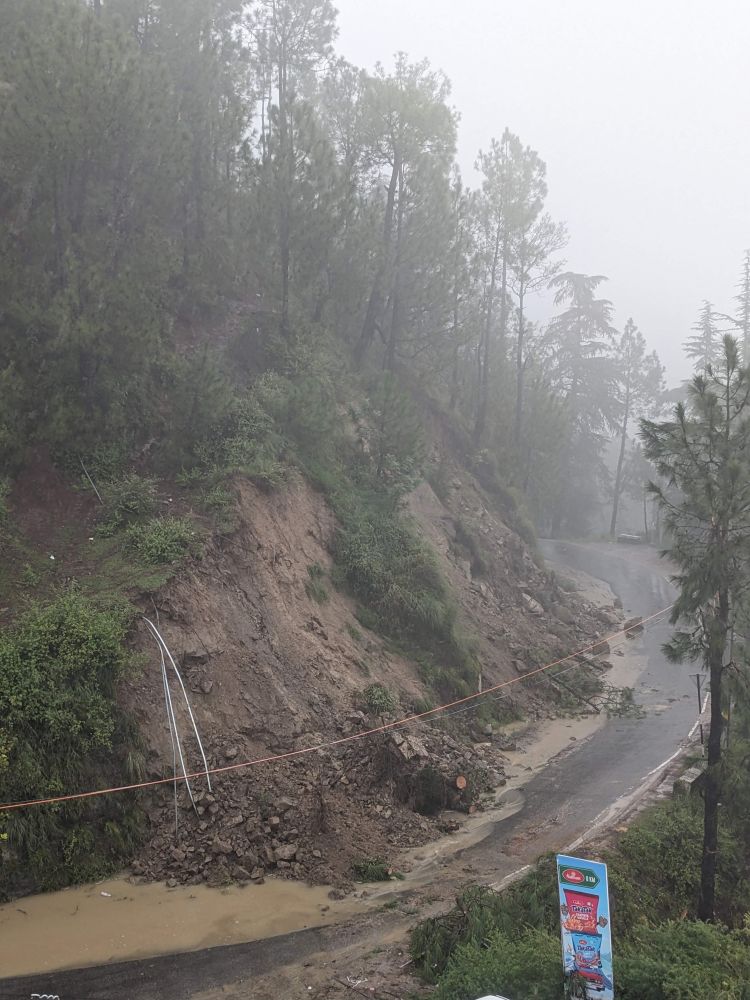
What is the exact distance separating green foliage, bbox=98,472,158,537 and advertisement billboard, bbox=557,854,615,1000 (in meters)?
12.1

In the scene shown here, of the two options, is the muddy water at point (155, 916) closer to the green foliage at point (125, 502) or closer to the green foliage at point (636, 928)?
the green foliage at point (636, 928)

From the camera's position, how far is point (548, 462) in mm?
40156

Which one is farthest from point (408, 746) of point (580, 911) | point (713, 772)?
point (580, 911)

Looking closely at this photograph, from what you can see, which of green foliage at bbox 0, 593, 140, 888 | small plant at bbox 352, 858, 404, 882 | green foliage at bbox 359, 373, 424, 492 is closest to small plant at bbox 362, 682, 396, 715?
small plant at bbox 352, 858, 404, 882

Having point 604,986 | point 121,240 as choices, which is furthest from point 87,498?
point 604,986

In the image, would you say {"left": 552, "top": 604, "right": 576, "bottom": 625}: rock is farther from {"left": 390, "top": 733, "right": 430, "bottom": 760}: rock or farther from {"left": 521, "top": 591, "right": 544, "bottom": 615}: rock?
{"left": 390, "top": 733, "right": 430, "bottom": 760}: rock

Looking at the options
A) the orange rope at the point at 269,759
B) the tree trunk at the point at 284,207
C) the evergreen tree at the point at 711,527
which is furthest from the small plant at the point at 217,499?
the evergreen tree at the point at 711,527

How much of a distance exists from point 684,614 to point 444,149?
24.3 m

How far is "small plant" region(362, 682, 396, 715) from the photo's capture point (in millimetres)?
16000

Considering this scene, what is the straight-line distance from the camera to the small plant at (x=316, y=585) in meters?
17.8

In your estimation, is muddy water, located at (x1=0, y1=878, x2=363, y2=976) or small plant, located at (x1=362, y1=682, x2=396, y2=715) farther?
small plant, located at (x1=362, y1=682, x2=396, y2=715)

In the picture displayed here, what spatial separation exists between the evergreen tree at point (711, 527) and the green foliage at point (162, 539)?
9.55 m

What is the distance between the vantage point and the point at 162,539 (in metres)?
15.2

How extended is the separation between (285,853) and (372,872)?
151 cm
